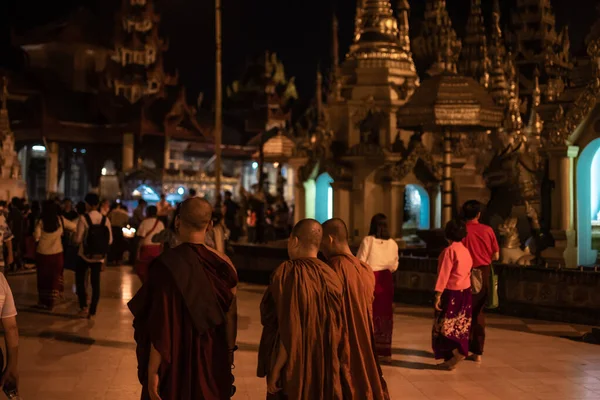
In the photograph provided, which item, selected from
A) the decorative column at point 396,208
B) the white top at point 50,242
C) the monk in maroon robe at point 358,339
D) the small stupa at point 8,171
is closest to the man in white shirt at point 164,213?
the white top at point 50,242

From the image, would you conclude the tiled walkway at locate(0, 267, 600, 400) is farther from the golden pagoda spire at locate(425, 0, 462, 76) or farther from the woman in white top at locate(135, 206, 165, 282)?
the golden pagoda spire at locate(425, 0, 462, 76)

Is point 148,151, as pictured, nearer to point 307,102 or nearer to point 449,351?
point 307,102

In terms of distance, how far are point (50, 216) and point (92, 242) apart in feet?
4.24

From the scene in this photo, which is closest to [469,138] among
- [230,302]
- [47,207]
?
[47,207]

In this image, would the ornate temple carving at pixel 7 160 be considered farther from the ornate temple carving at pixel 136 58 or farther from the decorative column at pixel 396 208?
the decorative column at pixel 396 208

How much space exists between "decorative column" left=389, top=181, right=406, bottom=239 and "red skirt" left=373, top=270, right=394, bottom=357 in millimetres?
9299

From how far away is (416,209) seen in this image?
19.8 metres

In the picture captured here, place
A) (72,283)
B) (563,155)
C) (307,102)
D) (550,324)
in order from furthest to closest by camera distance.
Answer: (307,102), (72,283), (563,155), (550,324)

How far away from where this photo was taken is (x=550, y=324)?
11.6m

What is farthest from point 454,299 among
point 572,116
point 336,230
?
point 572,116

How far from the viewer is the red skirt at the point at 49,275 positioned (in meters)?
13.0

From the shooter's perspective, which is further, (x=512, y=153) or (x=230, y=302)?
(x=512, y=153)

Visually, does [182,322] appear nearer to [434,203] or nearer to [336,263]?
[336,263]

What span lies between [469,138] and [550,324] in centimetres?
980
